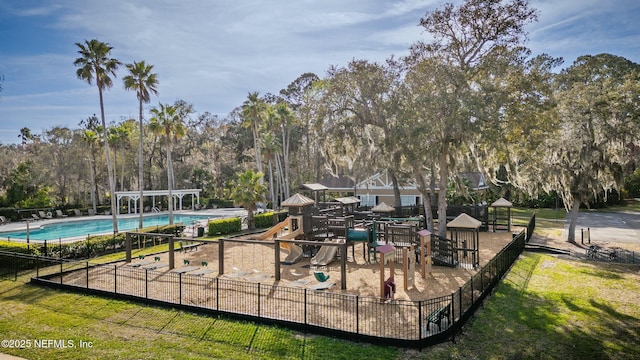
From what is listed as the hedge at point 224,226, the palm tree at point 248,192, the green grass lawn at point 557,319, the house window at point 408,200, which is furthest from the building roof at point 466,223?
the house window at point 408,200

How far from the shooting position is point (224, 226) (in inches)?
1001

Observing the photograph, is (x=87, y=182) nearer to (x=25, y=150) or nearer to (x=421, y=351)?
(x=25, y=150)

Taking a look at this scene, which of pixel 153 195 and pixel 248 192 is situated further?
pixel 153 195

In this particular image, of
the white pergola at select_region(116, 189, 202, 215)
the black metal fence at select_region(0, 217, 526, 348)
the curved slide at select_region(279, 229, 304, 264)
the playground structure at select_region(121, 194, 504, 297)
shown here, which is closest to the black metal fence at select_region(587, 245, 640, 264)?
the playground structure at select_region(121, 194, 504, 297)

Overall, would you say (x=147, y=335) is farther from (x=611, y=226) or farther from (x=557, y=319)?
(x=611, y=226)

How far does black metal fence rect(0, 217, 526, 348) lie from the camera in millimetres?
8929

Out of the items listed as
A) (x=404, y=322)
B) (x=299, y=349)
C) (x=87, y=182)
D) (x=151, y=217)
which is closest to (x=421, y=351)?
(x=404, y=322)

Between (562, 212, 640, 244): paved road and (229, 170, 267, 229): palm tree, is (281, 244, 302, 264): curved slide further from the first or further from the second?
(562, 212, 640, 244): paved road

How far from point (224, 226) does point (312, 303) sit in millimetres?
15600

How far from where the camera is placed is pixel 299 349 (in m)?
→ 8.41

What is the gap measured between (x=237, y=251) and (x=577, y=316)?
1450 centimetres

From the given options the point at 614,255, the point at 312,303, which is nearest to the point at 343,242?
the point at 312,303

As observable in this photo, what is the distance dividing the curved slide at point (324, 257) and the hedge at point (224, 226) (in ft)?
33.1

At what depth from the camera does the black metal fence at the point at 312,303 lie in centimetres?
893
